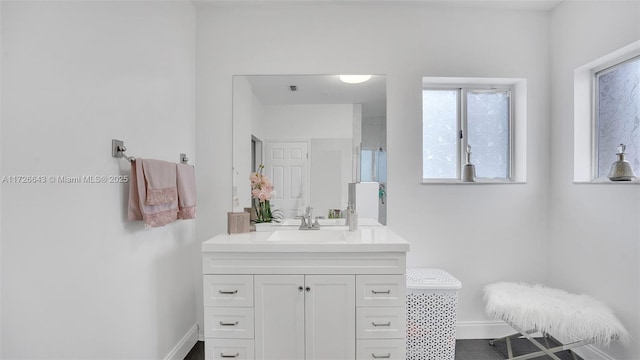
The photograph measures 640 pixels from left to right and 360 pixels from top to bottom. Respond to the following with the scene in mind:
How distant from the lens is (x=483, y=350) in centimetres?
214

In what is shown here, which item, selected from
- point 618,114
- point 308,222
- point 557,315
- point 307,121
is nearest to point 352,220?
point 308,222

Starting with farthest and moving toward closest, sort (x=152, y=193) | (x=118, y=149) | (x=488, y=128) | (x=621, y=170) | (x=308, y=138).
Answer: (x=488, y=128)
(x=308, y=138)
(x=621, y=170)
(x=152, y=193)
(x=118, y=149)

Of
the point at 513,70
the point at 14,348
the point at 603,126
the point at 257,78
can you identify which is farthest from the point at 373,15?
the point at 14,348

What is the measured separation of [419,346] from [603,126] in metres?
1.85

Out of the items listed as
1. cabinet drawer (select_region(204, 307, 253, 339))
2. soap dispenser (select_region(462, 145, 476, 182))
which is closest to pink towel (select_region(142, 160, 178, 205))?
cabinet drawer (select_region(204, 307, 253, 339))

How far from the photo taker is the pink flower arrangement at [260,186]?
2.21 meters

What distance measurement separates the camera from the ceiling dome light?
2.24 meters

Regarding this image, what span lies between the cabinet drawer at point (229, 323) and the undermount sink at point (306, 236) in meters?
0.48

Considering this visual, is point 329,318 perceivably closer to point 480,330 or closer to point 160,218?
point 160,218

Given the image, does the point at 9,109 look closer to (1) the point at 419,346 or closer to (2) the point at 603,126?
(1) the point at 419,346

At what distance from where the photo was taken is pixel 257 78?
225cm

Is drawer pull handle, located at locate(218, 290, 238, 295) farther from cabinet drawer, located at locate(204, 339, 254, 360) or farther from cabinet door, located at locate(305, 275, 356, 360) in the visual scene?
cabinet door, located at locate(305, 275, 356, 360)

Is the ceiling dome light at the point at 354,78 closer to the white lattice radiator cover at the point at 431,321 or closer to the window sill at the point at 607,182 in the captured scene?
the white lattice radiator cover at the point at 431,321

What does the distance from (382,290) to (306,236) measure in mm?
641
